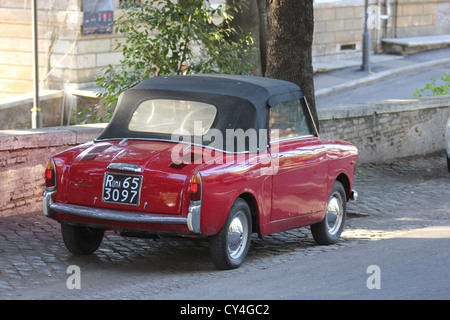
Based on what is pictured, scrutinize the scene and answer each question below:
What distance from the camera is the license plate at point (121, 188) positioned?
26.3 feet

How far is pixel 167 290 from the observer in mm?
7570

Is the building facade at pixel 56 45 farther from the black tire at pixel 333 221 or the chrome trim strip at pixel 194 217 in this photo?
the chrome trim strip at pixel 194 217

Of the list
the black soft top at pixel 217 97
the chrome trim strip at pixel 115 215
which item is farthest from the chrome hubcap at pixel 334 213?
the chrome trim strip at pixel 115 215

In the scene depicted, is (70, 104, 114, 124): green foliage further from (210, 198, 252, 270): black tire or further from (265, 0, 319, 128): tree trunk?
(210, 198, 252, 270): black tire

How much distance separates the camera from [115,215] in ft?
26.3

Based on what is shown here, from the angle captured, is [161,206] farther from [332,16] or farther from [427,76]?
[332,16]

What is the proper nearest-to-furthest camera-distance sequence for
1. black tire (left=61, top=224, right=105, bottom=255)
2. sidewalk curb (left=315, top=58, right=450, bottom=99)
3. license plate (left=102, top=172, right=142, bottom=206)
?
license plate (left=102, top=172, right=142, bottom=206) → black tire (left=61, top=224, right=105, bottom=255) → sidewalk curb (left=315, top=58, right=450, bottom=99)

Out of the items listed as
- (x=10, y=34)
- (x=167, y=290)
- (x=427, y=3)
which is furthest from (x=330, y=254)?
(x=427, y=3)

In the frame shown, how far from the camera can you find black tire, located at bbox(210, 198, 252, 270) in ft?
26.9

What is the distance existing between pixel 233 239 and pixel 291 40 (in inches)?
217

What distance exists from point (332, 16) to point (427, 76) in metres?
4.44

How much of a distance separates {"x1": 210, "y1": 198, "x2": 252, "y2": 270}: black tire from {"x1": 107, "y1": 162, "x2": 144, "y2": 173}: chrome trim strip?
915 millimetres

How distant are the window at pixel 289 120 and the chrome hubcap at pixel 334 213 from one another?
86 cm

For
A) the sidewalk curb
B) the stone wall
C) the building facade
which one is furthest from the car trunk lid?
the sidewalk curb
